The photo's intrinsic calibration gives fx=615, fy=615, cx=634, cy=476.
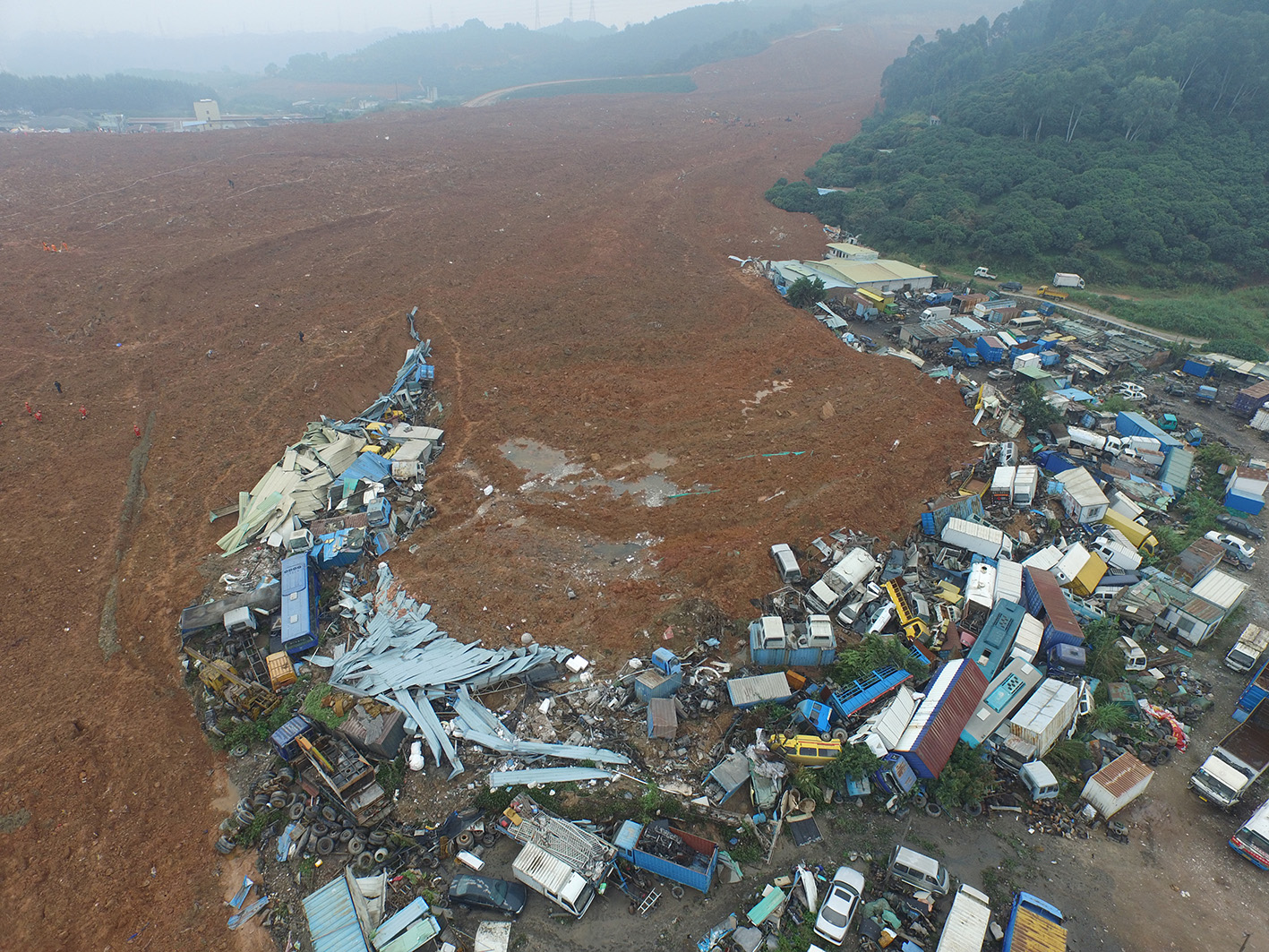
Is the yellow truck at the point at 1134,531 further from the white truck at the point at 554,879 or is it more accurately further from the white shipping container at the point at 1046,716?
the white truck at the point at 554,879

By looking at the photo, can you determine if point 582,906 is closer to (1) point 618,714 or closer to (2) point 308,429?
(1) point 618,714

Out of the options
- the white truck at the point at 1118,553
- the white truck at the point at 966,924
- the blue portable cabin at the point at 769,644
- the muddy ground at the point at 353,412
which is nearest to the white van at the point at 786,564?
the muddy ground at the point at 353,412

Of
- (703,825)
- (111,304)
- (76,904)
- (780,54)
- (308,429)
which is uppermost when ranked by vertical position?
(780,54)

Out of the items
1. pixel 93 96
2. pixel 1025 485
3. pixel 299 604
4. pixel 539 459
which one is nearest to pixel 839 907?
pixel 299 604

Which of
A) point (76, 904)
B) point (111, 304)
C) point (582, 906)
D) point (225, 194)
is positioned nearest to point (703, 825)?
point (582, 906)

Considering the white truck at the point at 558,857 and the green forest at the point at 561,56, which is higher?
the green forest at the point at 561,56

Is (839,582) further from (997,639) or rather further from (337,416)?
(337,416)

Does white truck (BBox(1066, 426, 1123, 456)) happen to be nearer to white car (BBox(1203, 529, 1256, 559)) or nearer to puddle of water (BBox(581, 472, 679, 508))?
white car (BBox(1203, 529, 1256, 559))
